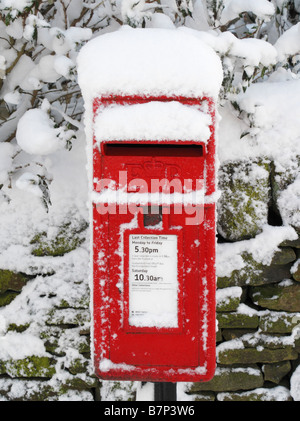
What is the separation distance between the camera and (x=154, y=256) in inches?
61.7

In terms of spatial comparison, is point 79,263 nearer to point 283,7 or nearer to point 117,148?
point 117,148

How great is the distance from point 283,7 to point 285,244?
121 cm

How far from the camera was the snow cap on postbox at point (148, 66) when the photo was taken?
1494 mm

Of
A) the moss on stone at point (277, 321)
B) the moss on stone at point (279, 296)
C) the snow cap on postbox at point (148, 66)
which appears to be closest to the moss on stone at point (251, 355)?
Answer: the moss on stone at point (277, 321)

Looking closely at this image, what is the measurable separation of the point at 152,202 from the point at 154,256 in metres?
0.21

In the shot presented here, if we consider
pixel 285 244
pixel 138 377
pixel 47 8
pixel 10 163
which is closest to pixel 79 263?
pixel 10 163

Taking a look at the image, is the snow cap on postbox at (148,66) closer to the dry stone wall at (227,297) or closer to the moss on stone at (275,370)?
Answer: the dry stone wall at (227,297)

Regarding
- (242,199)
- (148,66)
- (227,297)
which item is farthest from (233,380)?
(148,66)

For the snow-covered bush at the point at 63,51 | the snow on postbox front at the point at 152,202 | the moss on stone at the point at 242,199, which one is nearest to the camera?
the snow on postbox front at the point at 152,202

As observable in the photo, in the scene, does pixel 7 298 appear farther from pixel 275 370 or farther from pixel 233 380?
pixel 275 370

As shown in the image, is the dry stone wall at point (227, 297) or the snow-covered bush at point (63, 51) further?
the dry stone wall at point (227, 297)

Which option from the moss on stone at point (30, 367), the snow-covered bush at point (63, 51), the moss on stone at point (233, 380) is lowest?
the moss on stone at point (233, 380)

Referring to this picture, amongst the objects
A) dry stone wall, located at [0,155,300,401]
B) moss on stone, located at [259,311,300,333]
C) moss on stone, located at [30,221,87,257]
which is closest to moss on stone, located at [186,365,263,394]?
dry stone wall, located at [0,155,300,401]

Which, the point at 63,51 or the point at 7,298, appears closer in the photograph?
the point at 63,51
